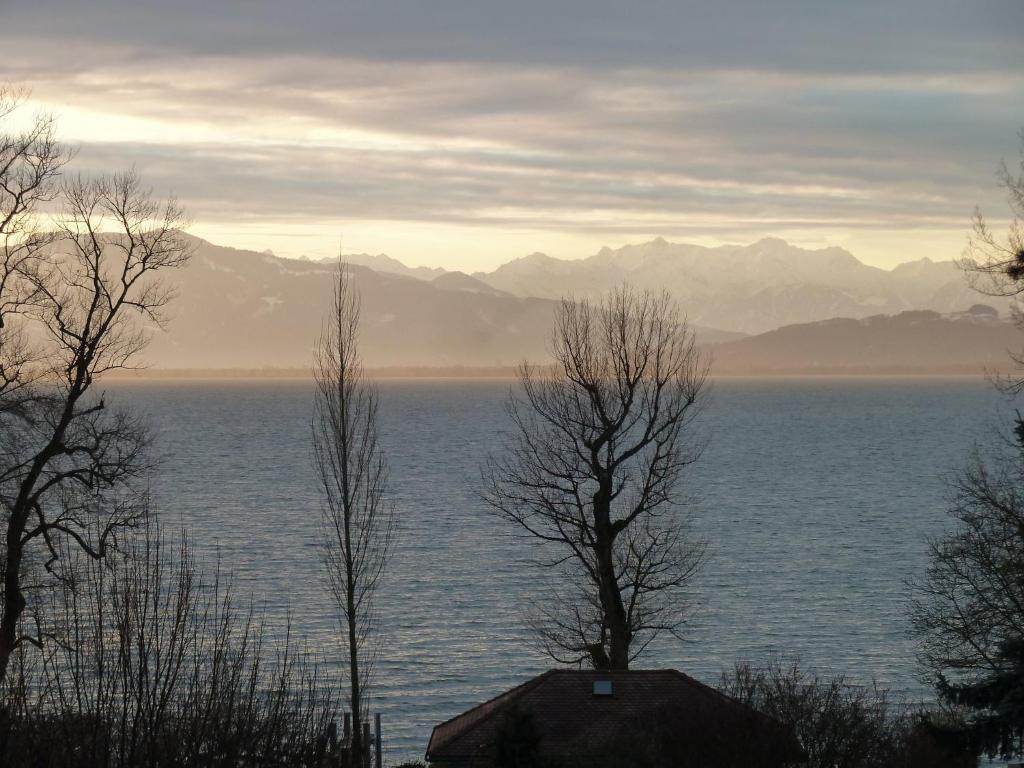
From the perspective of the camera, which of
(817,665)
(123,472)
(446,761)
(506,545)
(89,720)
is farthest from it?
(506,545)

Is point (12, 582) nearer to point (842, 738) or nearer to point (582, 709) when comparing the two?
point (582, 709)

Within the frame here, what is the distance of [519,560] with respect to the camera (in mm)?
66625

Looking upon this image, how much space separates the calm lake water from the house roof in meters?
7.32

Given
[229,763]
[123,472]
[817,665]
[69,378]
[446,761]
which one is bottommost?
[817,665]

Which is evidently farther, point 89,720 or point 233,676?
point 233,676

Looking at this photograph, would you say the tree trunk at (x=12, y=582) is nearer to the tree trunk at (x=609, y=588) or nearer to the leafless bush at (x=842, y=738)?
the tree trunk at (x=609, y=588)

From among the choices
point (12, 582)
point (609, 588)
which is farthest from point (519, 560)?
point (12, 582)

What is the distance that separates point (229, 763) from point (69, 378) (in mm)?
16157

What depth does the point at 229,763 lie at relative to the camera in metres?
10.7

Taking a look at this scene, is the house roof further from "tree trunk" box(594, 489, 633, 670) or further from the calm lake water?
the calm lake water

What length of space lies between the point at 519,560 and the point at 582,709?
41839mm

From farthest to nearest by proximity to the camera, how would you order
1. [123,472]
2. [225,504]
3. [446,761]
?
[225,504], [123,472], [446,761]

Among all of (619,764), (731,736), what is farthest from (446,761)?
(731,736)

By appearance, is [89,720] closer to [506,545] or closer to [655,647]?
[655,647]
